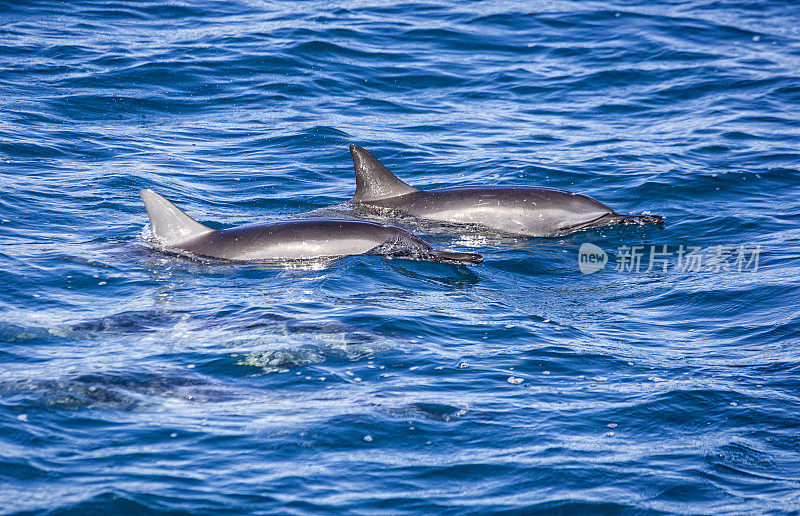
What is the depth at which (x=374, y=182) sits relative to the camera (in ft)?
44.6

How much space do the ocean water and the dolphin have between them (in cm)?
22

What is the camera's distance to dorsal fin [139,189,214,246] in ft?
38.1

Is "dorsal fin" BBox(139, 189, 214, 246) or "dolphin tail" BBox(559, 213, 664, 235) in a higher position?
"dorsal fin" BBox(139, 189, 214, 246)

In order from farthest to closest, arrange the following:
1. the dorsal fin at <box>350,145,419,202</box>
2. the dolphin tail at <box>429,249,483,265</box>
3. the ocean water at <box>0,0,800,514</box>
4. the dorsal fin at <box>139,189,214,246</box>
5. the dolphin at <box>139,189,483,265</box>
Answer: the dorsal fin at <box>350,145,419,202</box>
the dorsal fin at <box>139,189,214,246</box>
the dolphin at <box>139,189,483,265</box>
the dolphin tail at <box>429,249,483,265</box>
the ocean water at <box>0,0,800,514</box>

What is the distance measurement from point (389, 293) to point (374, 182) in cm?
319

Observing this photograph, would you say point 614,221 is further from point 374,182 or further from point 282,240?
point 282,240

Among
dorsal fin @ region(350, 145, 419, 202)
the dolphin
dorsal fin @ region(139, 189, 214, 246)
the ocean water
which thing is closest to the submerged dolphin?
dorsal fin @ region(350, 145, 419, 202)

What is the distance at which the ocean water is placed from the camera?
7105mm

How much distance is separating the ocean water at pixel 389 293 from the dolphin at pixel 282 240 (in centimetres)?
22

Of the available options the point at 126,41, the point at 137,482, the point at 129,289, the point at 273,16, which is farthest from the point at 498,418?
the point at 273,16

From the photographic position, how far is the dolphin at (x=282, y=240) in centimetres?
1141

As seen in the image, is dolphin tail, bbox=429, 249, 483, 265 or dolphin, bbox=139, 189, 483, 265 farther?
dolphin, bbox=139, 189, 483, 265

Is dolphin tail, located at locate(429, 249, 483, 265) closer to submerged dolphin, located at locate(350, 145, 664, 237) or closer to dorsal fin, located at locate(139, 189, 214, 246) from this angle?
submerged dolphin, located at locate(350, 145, 664, 237)

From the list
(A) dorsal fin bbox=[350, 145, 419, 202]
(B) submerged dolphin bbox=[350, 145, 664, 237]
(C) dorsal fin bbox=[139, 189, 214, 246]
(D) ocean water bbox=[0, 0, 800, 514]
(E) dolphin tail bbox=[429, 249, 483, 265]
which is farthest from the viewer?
(A) dorsal fin bbox=[350, 145, 419, 202]
